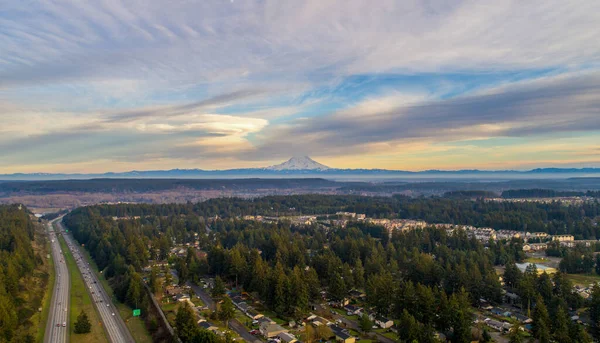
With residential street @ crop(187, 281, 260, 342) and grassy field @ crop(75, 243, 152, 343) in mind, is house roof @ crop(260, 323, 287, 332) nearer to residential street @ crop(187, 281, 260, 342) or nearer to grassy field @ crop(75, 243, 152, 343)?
residential street @ crop(187, 281, 260, 342)

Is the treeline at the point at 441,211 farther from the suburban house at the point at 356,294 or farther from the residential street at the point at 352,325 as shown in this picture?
the residential street at the point at 352,325

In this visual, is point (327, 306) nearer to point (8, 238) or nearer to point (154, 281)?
point (154, 281)

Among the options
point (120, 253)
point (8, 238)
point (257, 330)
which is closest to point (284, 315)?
point (257, 330)

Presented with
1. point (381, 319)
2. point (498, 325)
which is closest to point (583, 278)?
point (498, 325)

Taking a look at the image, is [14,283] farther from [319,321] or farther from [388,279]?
[388,279]

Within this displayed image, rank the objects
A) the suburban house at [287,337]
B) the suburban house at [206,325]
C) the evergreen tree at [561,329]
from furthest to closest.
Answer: the suburban house at [206,325] → the suburban house at [287,337] → the evergreen tree at [561,329]

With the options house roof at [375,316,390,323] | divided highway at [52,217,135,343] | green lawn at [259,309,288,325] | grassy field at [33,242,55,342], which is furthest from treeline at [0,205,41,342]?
house roof at [375,316,390,323]

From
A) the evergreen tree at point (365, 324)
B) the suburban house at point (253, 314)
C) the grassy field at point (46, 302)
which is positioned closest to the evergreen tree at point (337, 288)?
the evergreen tree at point (365, 324)

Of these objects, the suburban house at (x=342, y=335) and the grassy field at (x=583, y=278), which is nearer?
the suburban house at (x=342, y=335)
